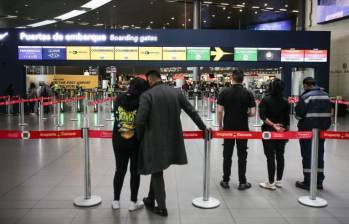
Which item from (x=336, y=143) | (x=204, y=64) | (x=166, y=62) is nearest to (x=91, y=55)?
(x=166, y=62)

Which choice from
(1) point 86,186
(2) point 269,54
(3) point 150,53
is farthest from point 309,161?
(2) point 269,54

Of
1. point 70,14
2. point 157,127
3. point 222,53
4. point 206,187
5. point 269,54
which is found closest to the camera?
point 157,127

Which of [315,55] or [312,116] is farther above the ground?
[315,55]

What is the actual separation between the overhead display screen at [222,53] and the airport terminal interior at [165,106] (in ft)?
0.15

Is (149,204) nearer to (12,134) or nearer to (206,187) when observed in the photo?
(206,187)

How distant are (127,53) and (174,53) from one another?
6.82 feet

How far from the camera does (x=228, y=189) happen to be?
205 inches

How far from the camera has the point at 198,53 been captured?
16625mm

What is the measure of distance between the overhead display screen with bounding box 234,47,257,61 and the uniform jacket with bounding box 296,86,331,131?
38.1 feet

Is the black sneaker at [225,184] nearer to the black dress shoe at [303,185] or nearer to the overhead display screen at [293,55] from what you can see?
the black dress shoe at [303,185]

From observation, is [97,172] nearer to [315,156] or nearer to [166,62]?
[315,156]

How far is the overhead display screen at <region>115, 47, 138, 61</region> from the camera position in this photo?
16.5 meters

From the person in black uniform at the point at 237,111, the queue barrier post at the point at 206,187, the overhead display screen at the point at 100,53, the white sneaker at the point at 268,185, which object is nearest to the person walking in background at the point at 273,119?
the white sneaker at the point at 268,185

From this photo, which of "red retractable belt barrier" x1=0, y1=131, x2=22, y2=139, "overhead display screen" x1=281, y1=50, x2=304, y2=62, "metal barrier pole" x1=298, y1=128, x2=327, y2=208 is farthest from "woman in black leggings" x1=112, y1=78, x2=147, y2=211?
"overhead display screen" x1=281, y1=50, x2=304, y2=62
